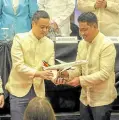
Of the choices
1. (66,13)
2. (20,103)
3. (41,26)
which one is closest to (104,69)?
(41,26)

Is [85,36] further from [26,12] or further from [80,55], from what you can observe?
[26,12]

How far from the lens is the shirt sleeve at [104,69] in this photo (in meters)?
3.18

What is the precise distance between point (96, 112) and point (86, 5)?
4.92 feet

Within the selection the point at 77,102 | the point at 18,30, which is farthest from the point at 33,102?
the point at 18,30

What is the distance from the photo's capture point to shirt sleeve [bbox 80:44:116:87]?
3178 mm

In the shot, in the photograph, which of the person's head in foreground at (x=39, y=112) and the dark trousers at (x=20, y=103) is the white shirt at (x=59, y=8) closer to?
the dark trousers at (x=20, y=103)

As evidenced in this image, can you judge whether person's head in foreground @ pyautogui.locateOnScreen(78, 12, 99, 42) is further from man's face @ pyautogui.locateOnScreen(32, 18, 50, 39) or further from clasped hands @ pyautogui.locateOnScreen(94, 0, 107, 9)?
clasped hands @ pyautogui.locateOnScreen(94, 0, 107, 9)

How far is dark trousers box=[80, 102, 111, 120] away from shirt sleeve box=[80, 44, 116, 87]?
241mm

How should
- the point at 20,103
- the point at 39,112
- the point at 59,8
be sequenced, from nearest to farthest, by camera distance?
the point at 39,112 → the point at 20,103 → the point at 59,8

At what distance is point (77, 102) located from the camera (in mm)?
4098

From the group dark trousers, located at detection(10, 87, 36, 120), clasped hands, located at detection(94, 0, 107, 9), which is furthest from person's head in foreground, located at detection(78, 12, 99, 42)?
clasped hands, located at detection(94, 0, 107, 9)

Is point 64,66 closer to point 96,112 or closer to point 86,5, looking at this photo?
point 96,112

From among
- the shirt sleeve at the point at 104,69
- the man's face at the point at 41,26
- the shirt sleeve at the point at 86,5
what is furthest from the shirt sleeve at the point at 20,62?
the shirt sleeve at the point at 86,5

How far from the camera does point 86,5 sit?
4340mm
